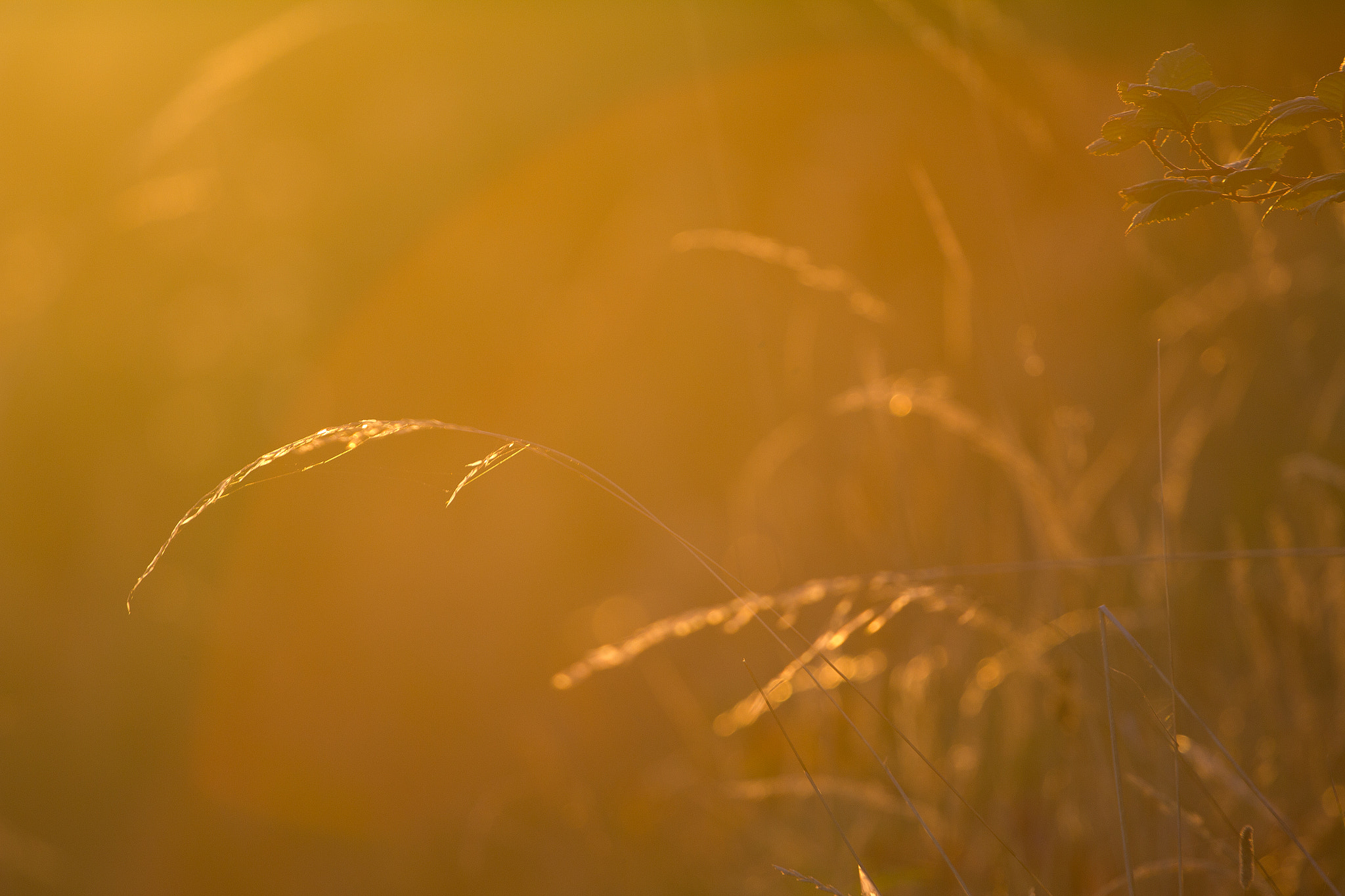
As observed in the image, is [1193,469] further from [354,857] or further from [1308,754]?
[354,857]

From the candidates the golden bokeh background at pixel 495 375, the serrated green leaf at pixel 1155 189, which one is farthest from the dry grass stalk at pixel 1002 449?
the golden bokeh background at pixel 495 375

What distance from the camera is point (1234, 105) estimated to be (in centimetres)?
51

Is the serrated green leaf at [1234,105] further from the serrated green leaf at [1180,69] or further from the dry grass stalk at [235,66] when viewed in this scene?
the dry grass stalk at [235,66]

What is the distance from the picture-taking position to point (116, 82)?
2.96 m

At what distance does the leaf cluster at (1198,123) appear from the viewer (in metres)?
0.50

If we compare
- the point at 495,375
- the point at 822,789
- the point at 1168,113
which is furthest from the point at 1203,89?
the point at 495,375

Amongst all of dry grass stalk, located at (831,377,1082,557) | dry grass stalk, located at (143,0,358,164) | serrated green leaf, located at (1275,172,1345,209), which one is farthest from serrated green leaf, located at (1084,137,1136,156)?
dry grass stalk, located at (143,0,358,164)

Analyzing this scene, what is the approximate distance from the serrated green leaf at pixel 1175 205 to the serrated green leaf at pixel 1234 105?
49mm

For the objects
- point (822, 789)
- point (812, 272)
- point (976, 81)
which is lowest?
point (822, 789)

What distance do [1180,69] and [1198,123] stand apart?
4 cm

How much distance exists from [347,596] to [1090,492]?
2264 mm

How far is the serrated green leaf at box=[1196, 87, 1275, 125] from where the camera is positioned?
0.51 meters

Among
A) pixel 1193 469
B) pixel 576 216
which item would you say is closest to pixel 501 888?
pixel 1193 469

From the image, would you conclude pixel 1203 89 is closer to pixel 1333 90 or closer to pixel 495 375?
pixel 1333 90
